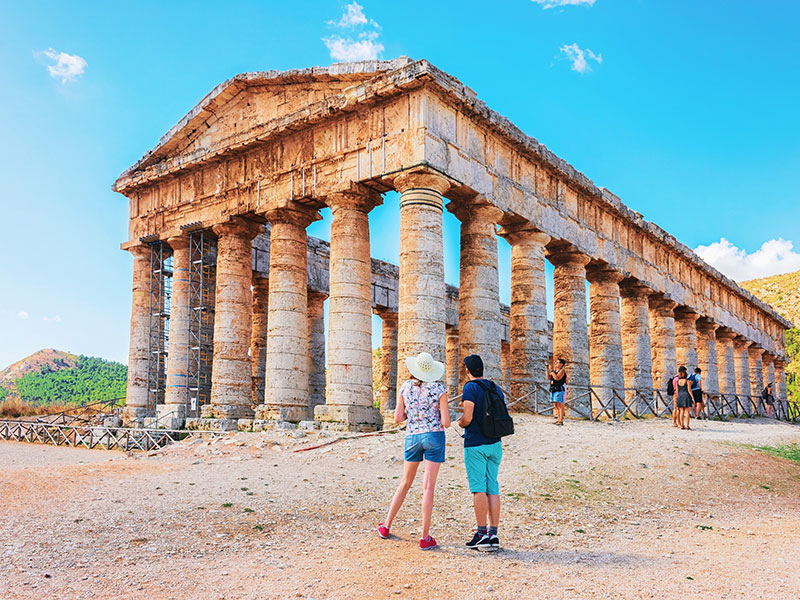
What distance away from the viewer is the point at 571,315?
2431 centimetres

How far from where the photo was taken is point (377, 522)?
867cm

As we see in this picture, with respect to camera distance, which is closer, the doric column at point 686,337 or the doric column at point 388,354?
the doric column at point 388,354

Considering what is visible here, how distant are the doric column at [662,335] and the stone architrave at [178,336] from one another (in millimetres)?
19976

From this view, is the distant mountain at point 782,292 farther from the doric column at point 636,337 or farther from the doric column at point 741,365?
the doric column at point 636,337

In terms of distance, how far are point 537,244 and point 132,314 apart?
14647mm

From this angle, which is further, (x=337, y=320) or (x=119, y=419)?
(x=119, y=419)

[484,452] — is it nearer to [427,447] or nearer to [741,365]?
[427,447]

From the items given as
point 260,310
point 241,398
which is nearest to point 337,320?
point 241,398

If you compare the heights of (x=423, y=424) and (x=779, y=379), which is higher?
(x=779, y=379)

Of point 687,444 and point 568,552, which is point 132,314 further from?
point 568,552

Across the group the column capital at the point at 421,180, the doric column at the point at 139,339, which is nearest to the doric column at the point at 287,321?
the column capital at the point at 421,180

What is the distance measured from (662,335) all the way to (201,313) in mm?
20176

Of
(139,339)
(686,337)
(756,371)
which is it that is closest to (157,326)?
(139,339)

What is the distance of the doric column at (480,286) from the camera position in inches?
772
